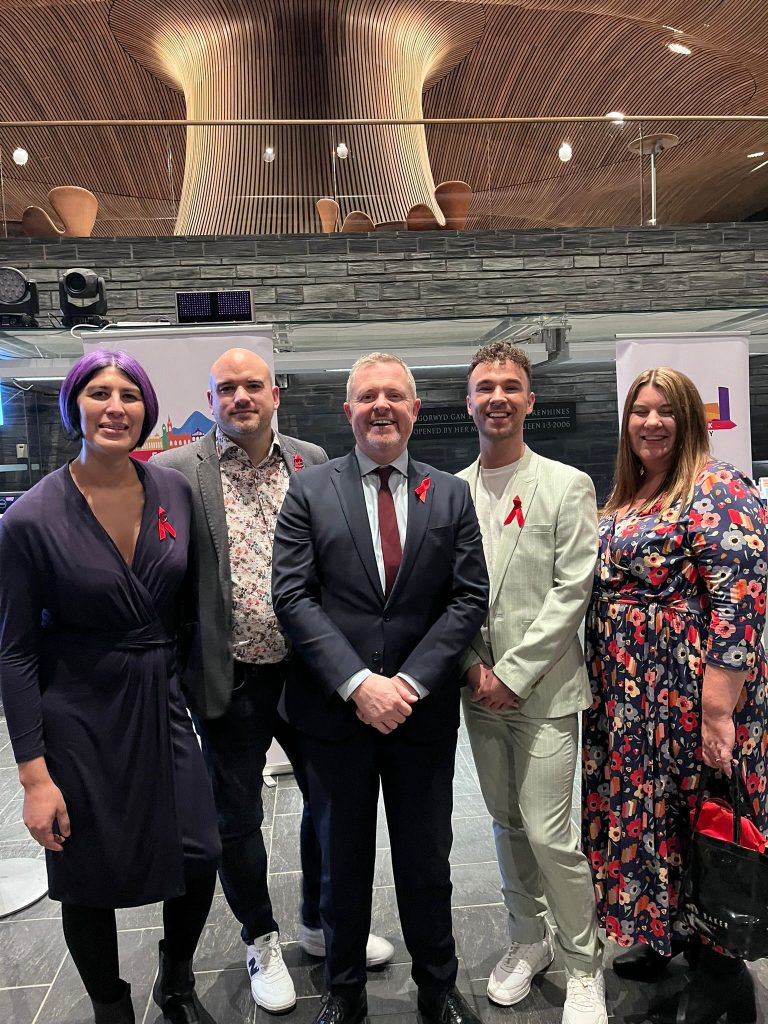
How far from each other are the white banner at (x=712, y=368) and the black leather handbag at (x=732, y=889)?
2.73m

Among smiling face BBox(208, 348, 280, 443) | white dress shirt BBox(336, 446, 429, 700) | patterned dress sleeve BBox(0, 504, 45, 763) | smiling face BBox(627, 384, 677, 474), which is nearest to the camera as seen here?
patterned dress sleeve BBox(0, 504, 45, 763)

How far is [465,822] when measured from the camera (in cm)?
311

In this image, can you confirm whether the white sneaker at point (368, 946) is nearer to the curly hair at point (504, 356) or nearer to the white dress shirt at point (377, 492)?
the white dress shirt at point (377, 492)

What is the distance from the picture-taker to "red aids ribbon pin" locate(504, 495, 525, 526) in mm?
1908

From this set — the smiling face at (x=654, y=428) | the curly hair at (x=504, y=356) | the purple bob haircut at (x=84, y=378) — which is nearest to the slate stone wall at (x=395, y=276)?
the curly hair at (x=504, y=356)

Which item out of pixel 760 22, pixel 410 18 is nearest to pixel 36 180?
pixel 410 18

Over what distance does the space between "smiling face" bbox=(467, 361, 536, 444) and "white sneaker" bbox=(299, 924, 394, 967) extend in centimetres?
153

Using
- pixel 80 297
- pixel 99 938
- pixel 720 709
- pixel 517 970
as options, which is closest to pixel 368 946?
pixel 517 970

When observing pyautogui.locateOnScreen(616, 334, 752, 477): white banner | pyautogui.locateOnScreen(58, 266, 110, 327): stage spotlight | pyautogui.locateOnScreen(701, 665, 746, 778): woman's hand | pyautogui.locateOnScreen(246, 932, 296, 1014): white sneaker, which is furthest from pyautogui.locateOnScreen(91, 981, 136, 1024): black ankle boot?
pyautogui.locateOnScreen(616, 334, 752, 477): white banner

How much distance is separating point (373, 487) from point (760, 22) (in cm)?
842

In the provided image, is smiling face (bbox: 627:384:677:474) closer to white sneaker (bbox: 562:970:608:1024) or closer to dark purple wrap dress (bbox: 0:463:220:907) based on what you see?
dark purple wrap dress (bbox: 0:463:220:907)

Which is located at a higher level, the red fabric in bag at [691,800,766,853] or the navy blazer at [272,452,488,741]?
the navy blazer at [272,452,488,741]

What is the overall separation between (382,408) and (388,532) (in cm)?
30

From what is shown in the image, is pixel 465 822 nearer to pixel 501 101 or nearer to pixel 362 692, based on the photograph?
pixel 362 692
